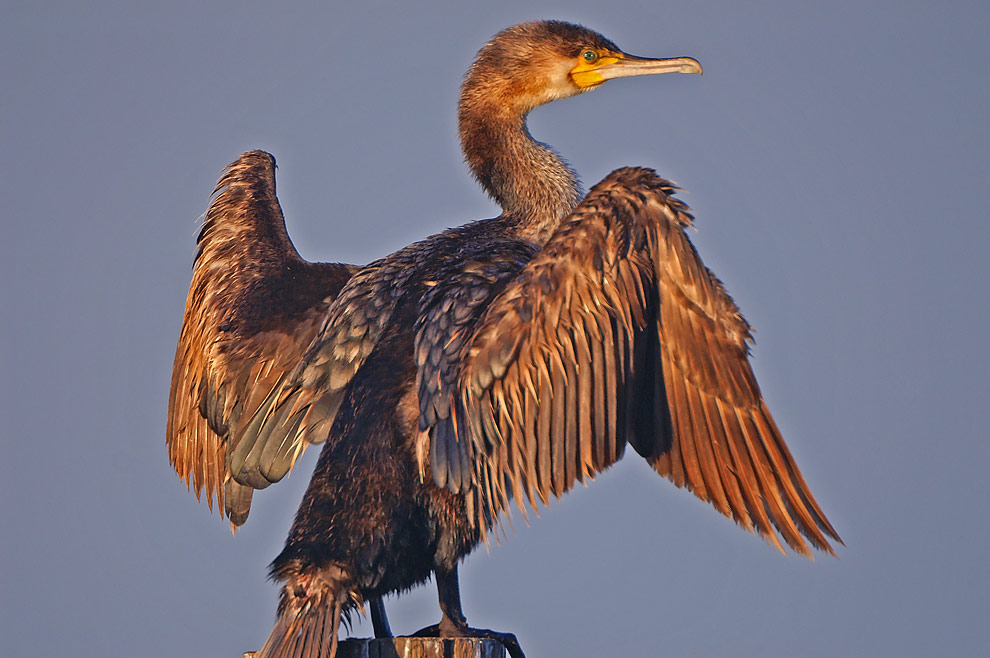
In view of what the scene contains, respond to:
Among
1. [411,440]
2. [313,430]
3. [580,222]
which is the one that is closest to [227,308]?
[313,430]

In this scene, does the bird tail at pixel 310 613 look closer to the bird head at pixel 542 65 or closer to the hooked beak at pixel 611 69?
the bird head at pixel 542 65

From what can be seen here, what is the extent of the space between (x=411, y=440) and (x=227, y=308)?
1.83 meters

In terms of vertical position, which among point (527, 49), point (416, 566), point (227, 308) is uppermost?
point (527, 49)

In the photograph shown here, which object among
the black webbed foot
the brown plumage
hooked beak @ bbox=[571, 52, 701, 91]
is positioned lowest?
the black webbed foot

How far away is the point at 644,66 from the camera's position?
762cm

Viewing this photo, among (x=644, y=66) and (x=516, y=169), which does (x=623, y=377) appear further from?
(x=644, y=66)

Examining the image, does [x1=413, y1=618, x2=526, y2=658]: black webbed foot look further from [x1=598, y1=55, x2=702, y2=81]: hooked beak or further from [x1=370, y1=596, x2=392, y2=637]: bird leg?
[x1=598, y1=55, x2=702, y2=81]: hooked beak

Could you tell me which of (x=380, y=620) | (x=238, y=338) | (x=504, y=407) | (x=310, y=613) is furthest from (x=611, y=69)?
(x=310, y=613)

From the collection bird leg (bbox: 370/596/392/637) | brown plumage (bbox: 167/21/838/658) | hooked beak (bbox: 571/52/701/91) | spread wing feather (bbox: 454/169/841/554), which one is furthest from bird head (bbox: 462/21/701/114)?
bird leg (bbox: 370/596/392/637)

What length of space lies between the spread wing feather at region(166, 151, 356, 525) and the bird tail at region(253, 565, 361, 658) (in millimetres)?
873

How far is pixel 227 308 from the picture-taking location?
7.04 m

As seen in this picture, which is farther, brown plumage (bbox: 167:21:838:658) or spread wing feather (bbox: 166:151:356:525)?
spread wing feather (bbox: 166:151:356:525)

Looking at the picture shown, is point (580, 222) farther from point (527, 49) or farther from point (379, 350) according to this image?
point (527, 49)

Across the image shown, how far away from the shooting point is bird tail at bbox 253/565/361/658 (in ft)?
16.6
